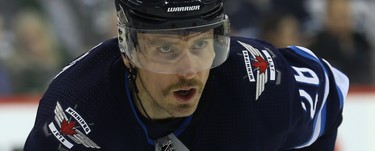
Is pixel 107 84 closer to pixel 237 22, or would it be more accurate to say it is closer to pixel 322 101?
pixel 322 101

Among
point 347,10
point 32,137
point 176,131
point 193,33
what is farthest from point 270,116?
point 347,10

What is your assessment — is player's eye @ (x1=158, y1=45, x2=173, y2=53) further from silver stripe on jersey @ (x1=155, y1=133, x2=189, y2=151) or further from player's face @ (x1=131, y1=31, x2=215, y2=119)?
silver stripe on jersey @ (x1=155, y1=133, x2=189, y2=151)

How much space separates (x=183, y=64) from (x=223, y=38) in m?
0.18

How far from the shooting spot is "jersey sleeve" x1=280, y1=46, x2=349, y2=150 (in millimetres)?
2865

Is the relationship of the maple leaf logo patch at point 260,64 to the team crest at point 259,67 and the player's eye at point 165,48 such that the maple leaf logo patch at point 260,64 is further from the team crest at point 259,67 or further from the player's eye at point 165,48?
the player's eye at point 165,48

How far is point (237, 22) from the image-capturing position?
567 cm

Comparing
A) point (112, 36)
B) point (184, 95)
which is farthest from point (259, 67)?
point (112, 36)

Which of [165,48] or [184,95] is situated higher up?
[165,48]

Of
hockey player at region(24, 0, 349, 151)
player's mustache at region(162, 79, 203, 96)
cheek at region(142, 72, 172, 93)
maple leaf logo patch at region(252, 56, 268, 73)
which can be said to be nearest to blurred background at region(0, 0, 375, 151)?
hockey player at region(24, 0, 349, 151)

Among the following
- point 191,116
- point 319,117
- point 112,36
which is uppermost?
point 191,116

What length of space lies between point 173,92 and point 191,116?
0.70 feet

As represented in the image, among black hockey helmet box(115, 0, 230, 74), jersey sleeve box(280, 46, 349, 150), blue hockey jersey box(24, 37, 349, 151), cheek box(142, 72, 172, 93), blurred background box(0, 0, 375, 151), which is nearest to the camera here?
black hockey helmet box(115, 0, 230, 74)

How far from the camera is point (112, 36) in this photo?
5.46 meters

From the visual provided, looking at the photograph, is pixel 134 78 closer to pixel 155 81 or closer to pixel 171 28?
pixel 155 81
